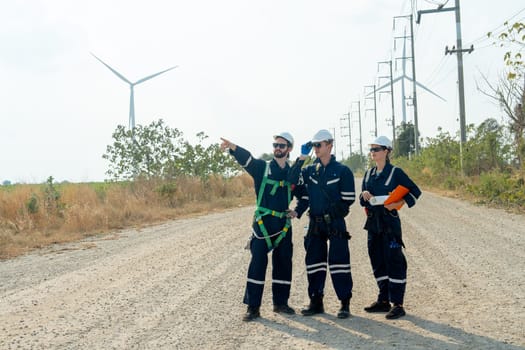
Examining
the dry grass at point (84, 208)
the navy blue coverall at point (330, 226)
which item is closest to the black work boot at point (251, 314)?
the navy blue coverall at point (330, 226)

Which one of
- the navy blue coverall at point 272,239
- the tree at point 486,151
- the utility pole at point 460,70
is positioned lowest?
the navy blue coverall at point 272,239

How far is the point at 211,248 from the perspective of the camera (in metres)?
12.1

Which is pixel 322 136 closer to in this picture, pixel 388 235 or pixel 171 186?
pixel 388 235

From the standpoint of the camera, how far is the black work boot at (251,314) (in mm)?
6407

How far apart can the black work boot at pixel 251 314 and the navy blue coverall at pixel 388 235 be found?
4.57 ft

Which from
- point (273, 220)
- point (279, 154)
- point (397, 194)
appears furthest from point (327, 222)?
point (279, 154)

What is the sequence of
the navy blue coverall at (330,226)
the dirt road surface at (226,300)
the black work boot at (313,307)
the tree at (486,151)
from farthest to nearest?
the tree at (486,151)
the black work boot at (313,307)
the navy blue coverall at (330,226)
the dirt road surface at (226,300)

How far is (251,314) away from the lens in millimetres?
6453

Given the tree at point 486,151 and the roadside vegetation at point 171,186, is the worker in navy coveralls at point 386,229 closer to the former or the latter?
the roadside vegetation at point 171,186

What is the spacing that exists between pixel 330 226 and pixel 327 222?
2.2 inches

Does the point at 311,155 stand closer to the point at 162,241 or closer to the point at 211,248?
the point at 211,248

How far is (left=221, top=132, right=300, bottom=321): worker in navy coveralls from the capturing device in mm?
6613

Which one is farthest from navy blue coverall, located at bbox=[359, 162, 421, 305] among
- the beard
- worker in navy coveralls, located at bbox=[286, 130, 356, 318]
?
the beard

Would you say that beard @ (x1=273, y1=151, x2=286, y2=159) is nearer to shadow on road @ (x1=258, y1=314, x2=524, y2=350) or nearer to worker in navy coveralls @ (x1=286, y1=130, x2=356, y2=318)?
worker in navy coveralls @ (x1=286, y1=130, x2=356, y2=318)
